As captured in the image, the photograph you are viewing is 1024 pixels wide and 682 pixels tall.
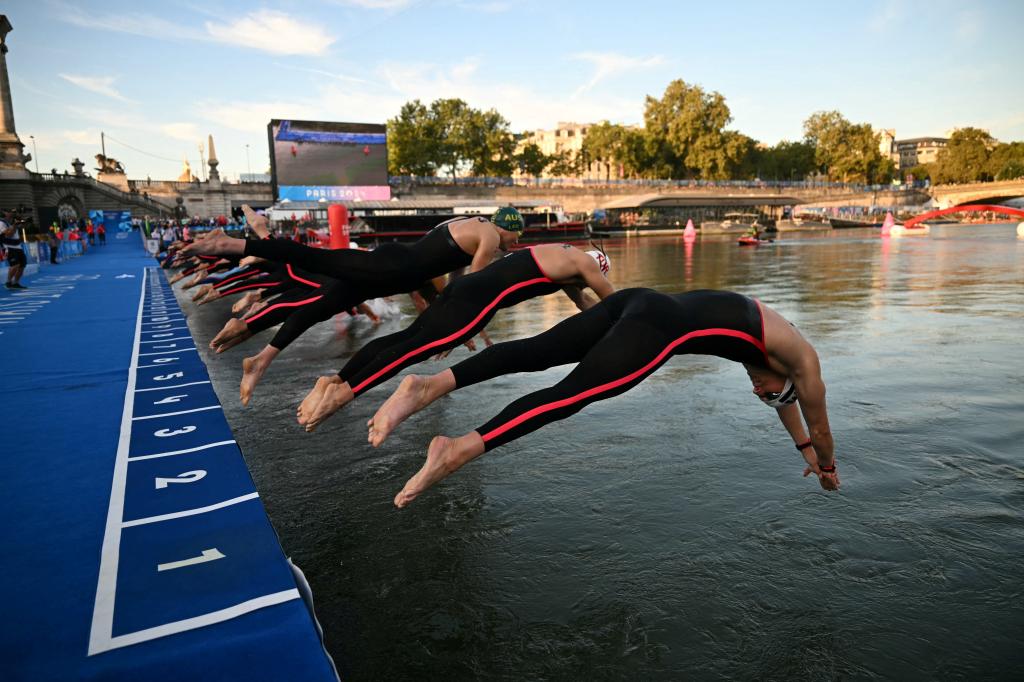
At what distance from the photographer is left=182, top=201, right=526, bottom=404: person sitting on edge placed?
466 centimetres

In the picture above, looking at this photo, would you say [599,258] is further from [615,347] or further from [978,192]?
[978,192]

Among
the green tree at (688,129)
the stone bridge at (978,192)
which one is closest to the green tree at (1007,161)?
the stone bridge at (978,192)

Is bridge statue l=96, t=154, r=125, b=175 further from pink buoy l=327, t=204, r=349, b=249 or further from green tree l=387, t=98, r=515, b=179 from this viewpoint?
pink buoy l=327, t=204, r=349, b=249

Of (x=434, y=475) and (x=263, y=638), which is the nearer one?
(x=263, y=638)

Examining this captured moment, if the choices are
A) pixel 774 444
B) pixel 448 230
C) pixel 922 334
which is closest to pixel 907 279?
pixel 922 334

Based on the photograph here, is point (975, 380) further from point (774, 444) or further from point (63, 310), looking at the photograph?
point (63, 310)

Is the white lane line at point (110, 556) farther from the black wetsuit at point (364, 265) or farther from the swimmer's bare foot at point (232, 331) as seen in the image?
the black wetsuit at point (364, 265)

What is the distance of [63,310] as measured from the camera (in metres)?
11.8

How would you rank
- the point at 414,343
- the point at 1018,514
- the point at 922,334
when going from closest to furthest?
the point at 1018,514 → the point at 414,343 → the point at 922,334

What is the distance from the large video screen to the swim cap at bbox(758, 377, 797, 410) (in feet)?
139

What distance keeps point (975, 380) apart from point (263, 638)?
7.31m

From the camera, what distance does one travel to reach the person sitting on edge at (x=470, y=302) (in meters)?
4.20

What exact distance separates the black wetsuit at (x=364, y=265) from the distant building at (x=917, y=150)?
21781 centimetres

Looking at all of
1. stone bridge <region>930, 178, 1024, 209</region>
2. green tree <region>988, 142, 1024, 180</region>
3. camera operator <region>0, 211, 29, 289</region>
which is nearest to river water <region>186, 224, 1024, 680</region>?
camera operator <region>0, 211, 29, 289</region>
